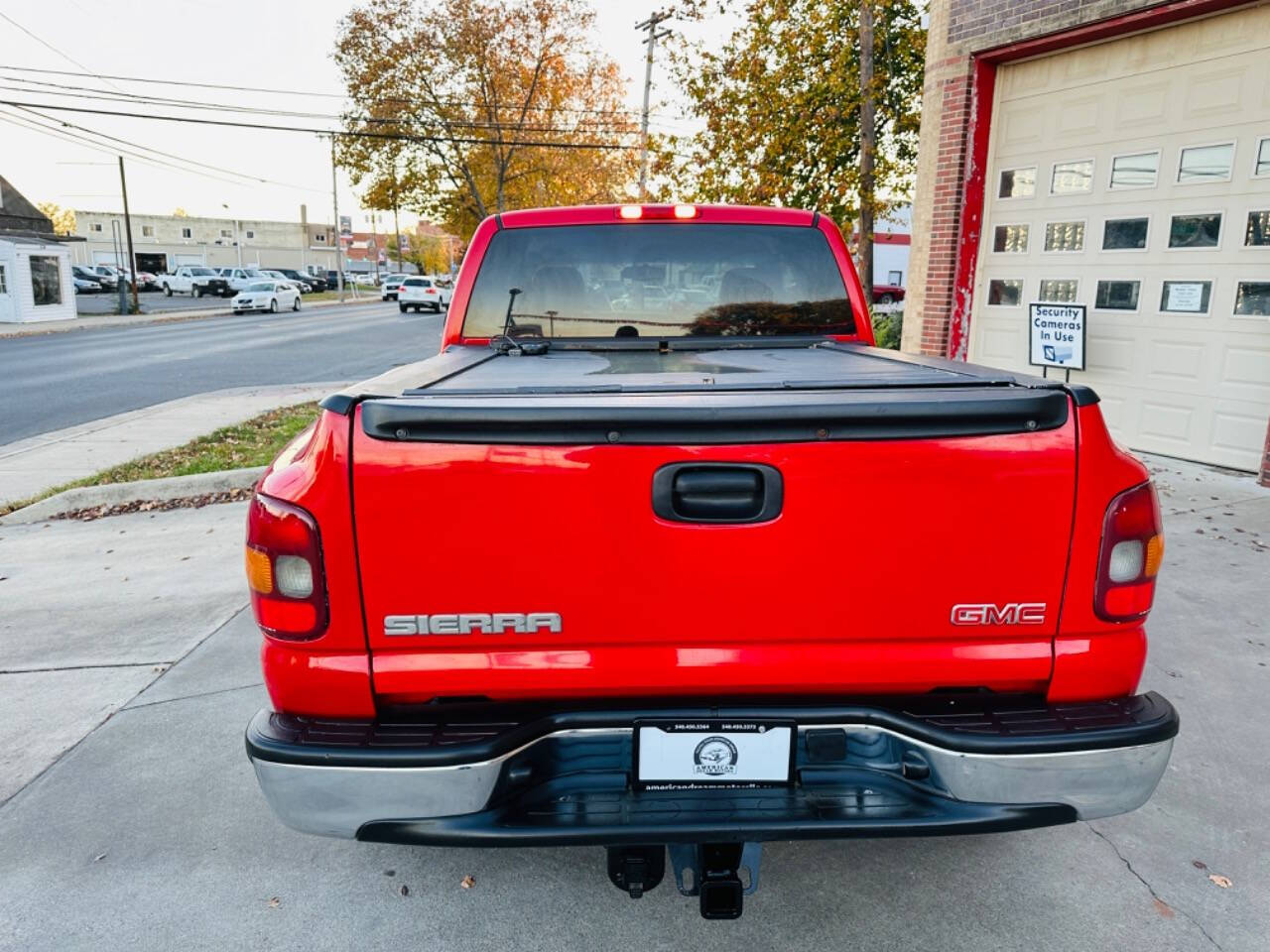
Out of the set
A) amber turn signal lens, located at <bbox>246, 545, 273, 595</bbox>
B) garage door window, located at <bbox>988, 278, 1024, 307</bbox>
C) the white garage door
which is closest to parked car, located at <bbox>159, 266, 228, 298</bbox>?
garage door window, located at <bbox>988, 278, 1024, 307</bbox>

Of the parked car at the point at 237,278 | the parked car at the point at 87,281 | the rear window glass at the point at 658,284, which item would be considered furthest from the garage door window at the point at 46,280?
the rear window glass at the point at 658,284

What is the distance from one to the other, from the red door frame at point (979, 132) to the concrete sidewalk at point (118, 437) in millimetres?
8500

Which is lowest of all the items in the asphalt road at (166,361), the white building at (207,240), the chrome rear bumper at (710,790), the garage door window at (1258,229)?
the asphalt road at (166,361)

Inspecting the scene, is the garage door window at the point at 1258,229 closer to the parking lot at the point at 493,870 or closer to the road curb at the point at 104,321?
the parking lot at the point at 493,870

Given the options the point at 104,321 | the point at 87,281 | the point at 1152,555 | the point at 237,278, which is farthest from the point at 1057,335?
the point at 87,281

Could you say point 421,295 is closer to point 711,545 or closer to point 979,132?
point 979,132

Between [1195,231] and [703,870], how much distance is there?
7.59m

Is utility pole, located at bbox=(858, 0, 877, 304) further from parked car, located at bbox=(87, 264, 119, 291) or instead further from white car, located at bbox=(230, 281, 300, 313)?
parked car, located at bbox=(87, 264, 119, 291)

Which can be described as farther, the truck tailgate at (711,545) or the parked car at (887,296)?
the parked car at (887,296)

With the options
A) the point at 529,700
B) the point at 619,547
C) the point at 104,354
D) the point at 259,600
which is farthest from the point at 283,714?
the point at 104,354

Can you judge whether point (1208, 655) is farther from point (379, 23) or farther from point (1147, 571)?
point (379, 23)

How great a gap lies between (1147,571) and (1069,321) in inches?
274

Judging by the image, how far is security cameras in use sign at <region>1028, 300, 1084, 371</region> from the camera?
26.3 ft

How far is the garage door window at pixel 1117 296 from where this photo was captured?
7840 millimetres
